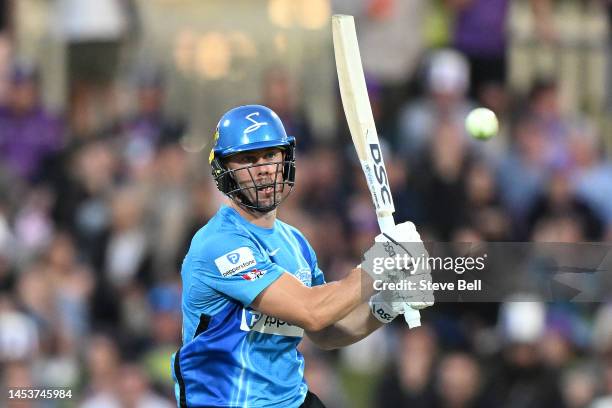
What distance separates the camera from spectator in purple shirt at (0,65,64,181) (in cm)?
1176

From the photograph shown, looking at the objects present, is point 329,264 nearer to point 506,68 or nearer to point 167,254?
point 167,254

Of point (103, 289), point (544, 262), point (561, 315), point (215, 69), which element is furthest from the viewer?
point (215, 69)

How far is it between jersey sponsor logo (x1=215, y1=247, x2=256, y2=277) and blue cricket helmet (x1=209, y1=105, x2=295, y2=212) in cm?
27

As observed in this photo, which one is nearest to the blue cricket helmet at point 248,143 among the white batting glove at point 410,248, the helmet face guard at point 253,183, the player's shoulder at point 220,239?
the helmet face guard at point 253,183

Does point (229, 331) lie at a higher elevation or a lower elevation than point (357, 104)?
lower

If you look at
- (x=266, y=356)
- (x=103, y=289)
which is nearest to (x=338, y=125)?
(x=103, y=289)

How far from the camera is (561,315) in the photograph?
10.0 meters

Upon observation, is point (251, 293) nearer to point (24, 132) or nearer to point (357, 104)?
point (357, 104)

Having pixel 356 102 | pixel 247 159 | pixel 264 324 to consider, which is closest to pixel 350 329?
pixel 264 324

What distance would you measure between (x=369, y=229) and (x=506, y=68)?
238 centimetres

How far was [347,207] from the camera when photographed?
426 inches

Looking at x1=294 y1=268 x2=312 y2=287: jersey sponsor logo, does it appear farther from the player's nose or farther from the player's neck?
the player's nose

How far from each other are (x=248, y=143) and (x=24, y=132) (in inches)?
256

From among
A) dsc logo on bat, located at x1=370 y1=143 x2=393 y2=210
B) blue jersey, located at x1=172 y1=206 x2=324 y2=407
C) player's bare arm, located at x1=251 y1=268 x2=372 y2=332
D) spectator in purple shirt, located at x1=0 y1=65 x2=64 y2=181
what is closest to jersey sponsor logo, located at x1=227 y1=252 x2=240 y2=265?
blue jersey, located at x1=172 y1=206 x2=324 y2=407
